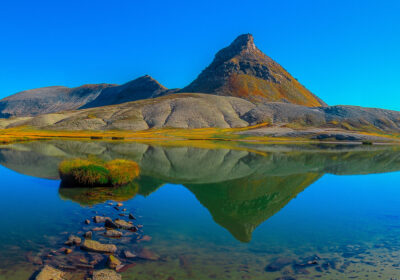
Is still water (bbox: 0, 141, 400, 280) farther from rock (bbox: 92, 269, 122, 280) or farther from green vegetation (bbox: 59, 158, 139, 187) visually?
green vegetation (bbox: 59, 158, 139, 187)

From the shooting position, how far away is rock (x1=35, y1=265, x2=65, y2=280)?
37.6 feet

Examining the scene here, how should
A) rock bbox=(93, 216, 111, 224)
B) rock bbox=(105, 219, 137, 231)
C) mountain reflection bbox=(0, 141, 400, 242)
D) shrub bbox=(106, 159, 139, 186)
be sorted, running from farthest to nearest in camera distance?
shrub bbox=(106, 159, 139, 186) → mountain reflection bbox=(0, 141, 400, 242) → rock bbox=(93, 216, 111, 224) → rock bbox=(105, 219, 137, 231)

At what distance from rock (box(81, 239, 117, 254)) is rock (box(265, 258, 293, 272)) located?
6308mm

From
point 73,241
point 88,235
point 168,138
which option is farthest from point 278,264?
point 168,138

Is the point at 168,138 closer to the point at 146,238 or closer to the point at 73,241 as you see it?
the point at 146,238

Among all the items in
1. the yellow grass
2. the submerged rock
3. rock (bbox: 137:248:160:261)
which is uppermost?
the yellow grass

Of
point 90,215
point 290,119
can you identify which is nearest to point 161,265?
point 90,215

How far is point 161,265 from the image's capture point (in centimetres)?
1295

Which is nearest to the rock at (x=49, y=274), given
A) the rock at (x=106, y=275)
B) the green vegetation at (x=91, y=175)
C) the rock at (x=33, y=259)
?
the rock at (x=33, y=259)

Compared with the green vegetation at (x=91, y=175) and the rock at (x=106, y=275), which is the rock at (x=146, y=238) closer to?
the rock at (x=106, y=275)

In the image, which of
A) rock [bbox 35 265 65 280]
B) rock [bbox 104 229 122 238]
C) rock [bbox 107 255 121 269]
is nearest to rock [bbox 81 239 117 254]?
rock [bbox 107 255 121 269]

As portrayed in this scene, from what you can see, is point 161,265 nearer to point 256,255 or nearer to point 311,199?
point 256,255

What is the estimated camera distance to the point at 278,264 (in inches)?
529

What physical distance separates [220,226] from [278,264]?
5.46 metres
